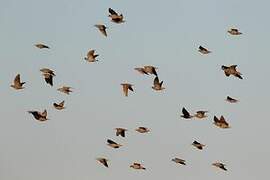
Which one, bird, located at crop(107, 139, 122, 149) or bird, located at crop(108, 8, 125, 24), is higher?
bird, located at crop(108, 8, 125, 24)

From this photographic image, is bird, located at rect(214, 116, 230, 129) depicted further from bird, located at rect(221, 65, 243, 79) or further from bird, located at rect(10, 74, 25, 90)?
bird, located at rect(10, 74, 25, 90)

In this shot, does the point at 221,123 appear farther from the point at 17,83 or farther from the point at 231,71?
the point at 17,83

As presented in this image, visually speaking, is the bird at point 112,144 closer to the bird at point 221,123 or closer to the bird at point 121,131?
the bird at point 121,131

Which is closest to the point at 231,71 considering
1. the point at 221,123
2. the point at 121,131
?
the point at 221,123

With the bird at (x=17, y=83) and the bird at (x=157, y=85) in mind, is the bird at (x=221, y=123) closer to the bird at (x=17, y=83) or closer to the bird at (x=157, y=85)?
the bird at (x=157, y=85)

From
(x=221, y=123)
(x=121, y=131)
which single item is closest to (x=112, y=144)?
(x=121, y=131)

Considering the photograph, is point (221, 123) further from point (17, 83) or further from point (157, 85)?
point (17, 83)

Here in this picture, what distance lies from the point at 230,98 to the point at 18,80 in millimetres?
3412

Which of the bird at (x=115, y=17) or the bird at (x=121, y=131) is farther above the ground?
the bird at (x=115, y=17)

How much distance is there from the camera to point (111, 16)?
1110cm

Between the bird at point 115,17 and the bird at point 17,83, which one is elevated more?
the bird at point 115,17

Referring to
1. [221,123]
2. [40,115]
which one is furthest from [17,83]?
[221,123]

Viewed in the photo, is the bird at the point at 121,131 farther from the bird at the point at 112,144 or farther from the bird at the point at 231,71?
the bird at the point at 231,71

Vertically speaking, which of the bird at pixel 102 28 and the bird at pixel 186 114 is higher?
the bird at pixel 102 28
